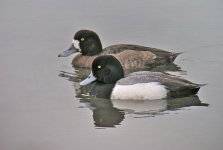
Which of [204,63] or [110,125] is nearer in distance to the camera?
[110,125]

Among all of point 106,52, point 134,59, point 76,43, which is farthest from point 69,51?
point 134,59

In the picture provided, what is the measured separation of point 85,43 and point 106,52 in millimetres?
255

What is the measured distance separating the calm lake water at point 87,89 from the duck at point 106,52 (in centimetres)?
12

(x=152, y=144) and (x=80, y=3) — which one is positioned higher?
(x=80, y=3)

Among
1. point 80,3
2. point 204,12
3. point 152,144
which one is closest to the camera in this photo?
point 152,144

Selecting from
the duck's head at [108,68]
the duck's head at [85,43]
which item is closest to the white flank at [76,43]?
the duck's head at [85,43]

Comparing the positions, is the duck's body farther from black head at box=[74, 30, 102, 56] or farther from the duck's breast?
black head at box=[74, 30, 102, 56]

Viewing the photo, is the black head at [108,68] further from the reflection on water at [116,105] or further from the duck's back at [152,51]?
the duck's back at [152,51]

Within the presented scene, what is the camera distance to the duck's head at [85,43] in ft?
19.5

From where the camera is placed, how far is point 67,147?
3.99 meters

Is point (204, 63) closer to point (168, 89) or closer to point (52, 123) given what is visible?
point (168, 89)

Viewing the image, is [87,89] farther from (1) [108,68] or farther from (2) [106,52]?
(2) [106,52]

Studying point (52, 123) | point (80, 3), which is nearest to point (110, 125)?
point (52, 123)

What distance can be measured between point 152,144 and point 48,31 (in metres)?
2.76
